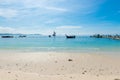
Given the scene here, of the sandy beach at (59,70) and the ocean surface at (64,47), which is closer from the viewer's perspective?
the sandy beach at (59,70)

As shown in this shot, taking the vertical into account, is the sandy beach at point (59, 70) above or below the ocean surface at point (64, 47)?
above

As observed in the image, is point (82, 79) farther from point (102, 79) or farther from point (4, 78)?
point (4, 78)

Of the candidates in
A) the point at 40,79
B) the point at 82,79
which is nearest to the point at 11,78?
the point at 40,79

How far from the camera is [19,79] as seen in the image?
733cm

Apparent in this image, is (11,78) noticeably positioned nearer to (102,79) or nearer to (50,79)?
(50,79)

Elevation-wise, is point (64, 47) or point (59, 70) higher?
point (59, 70)

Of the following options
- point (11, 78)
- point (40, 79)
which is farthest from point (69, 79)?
point (11, 78)

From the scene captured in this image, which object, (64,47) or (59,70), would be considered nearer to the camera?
(59,70)

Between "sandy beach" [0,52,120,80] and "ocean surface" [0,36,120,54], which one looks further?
"ocean surface" [0,36,120,54]

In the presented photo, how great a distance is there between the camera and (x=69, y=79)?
7.57 metres

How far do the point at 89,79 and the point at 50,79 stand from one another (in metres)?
1.60

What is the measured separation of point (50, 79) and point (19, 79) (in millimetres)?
1229

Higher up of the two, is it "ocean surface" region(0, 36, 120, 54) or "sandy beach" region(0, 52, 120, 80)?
"sandy beach" region(0, 52, 120, 80)

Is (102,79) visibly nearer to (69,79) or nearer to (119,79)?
(119,79)
